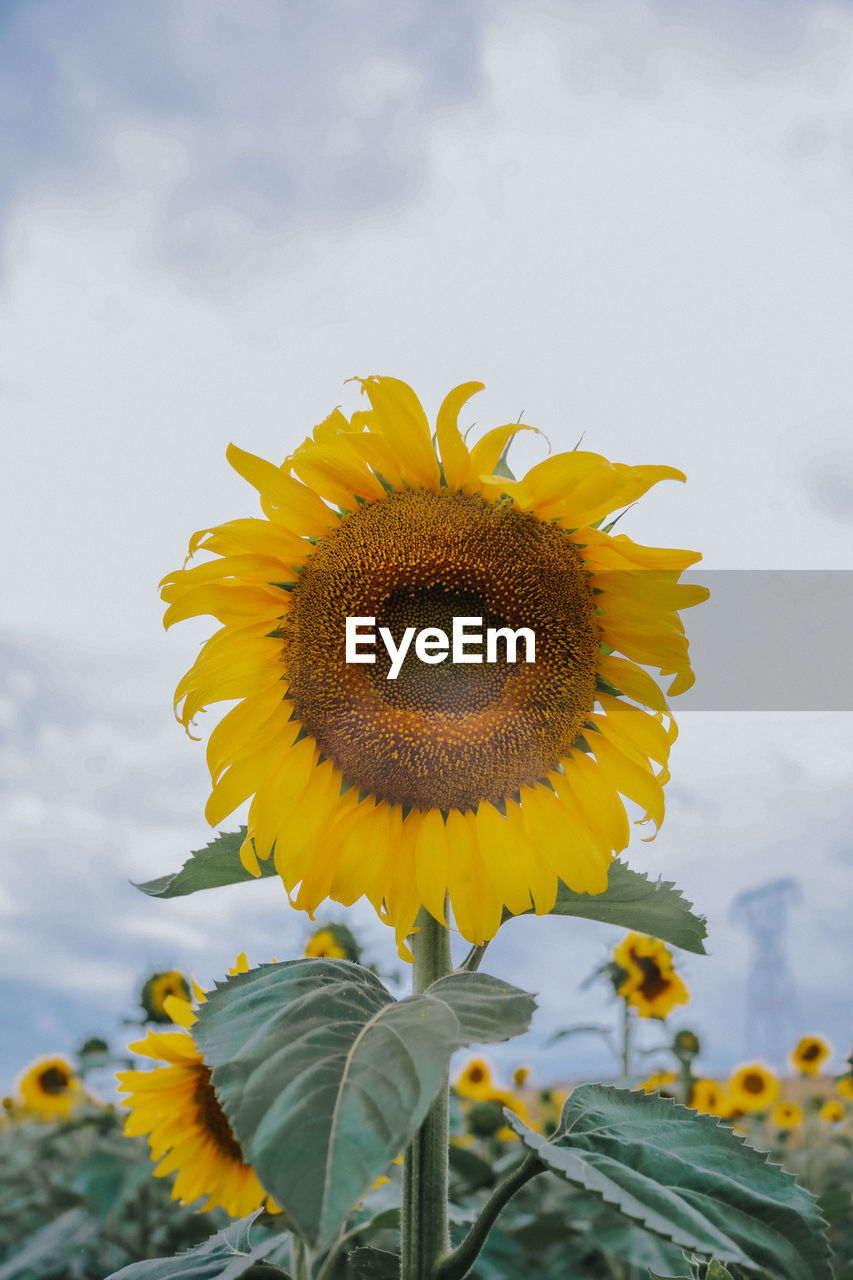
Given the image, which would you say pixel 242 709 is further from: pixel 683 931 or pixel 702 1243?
pixel 702 1243

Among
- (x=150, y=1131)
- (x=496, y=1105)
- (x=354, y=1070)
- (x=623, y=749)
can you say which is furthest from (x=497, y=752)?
(x=496, y=1105)

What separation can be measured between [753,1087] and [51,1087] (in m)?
4.47

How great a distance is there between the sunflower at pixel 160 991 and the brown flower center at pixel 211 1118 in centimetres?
228

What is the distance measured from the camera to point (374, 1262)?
160cm

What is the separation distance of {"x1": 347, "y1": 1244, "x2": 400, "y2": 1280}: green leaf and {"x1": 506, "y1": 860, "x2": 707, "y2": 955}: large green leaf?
23.4 inches

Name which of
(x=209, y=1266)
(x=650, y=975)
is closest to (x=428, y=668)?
(x=209, y=1266)

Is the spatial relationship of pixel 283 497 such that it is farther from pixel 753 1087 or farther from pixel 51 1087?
pixel 753 1087

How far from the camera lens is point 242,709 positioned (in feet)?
4.95

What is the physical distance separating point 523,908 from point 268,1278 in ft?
2.04

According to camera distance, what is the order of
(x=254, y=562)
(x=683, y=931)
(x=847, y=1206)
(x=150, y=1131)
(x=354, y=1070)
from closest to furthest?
(x=354, y=1070) < (x=683, y=931) < (x=254, y=562) < (x=150, y=1131) < (x=847, y=1206)

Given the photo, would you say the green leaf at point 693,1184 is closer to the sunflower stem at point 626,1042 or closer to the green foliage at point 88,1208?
the green foliage at point 88,1208

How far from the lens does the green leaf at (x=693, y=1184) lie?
40.4 inches

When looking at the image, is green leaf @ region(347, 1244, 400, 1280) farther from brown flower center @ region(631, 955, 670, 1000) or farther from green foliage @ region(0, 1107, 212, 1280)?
brown flower center @ region(631, 955, 670, 1000)

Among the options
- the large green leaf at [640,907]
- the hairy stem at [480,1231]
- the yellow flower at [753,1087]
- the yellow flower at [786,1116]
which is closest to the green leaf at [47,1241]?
the hairy stem at [480,1231]
